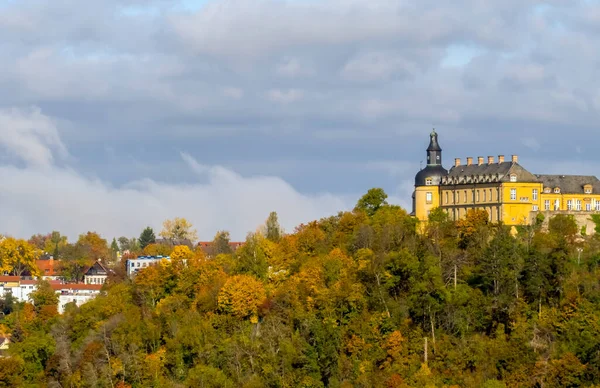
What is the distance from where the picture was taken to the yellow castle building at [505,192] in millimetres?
99000

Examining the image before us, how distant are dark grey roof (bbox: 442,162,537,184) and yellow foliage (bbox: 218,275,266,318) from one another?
18.3m

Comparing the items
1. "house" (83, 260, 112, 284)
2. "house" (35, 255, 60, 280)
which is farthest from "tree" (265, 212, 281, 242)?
"house" (35, 255, 60, 280)

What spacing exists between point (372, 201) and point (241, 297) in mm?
19788

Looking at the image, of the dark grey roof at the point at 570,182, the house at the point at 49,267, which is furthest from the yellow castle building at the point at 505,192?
the house at the point at 49,267

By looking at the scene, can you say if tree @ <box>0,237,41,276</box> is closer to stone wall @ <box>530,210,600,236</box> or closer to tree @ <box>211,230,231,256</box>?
tree @ <box>211,230,231,256</box>

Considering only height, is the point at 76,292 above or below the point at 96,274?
below

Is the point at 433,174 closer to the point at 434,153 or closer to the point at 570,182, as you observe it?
the point at 434,153

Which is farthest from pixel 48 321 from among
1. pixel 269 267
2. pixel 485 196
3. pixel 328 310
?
pixel 485 196

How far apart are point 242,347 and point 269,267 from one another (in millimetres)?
16277

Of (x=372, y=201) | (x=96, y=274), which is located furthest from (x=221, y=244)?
(x=372, y=201)

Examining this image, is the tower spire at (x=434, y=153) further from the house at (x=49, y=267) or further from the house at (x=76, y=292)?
the house at (x=49, y=267)

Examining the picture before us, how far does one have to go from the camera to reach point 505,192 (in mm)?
98875

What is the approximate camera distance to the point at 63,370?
3750 inches

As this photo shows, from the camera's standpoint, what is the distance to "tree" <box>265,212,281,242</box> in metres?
119
